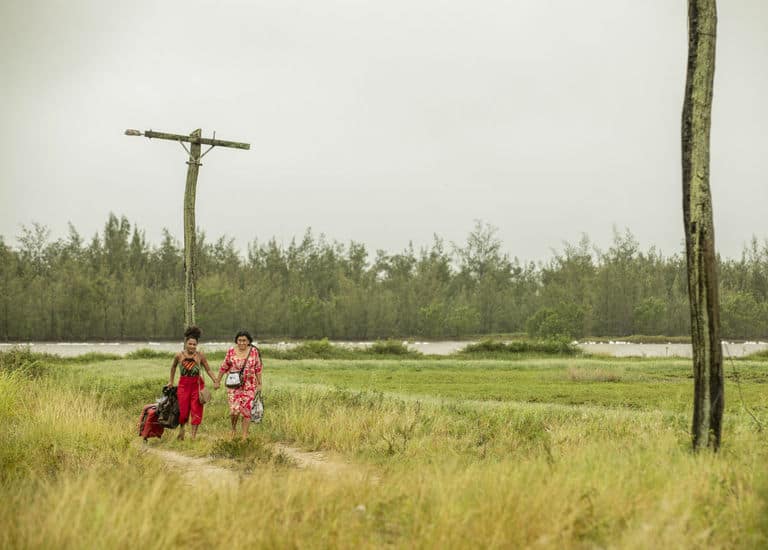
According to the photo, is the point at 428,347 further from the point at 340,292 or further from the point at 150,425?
the point at 150,425

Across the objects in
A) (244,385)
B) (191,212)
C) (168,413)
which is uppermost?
(191,212)

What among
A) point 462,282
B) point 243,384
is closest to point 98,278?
point 462,282

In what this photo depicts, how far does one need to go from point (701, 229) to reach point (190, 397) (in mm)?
9362

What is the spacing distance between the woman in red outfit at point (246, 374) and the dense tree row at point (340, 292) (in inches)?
1821

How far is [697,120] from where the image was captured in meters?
9.30

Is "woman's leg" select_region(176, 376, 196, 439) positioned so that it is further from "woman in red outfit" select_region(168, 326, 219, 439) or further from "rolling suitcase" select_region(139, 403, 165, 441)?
"rolling suitcase" select_region(139, 403, 165, 441)

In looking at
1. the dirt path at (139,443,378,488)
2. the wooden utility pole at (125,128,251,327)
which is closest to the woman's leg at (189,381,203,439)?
the dirt path at (139,443,378,488)

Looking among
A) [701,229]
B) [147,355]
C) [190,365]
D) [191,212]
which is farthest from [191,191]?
[147,355]

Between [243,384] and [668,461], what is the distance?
8121mm

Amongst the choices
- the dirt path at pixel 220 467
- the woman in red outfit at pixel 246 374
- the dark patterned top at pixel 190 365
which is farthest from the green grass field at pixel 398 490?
the dark patterned top at pixel 190 365

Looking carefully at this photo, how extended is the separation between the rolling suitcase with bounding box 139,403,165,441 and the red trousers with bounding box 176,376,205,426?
1.54 ft

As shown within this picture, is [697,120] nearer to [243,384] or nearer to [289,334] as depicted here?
[243,384]

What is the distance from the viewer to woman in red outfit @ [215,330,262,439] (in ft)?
45.6

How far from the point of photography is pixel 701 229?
9078mm
